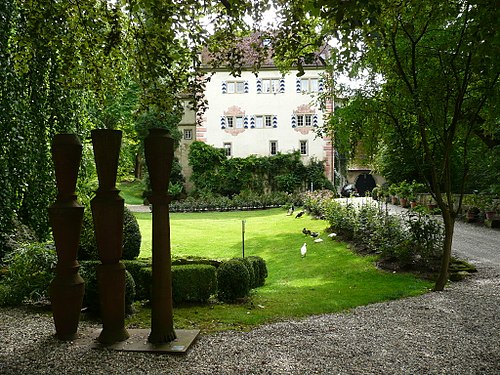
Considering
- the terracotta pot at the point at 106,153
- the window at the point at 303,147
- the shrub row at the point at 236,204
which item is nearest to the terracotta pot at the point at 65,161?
the terracotta pot at the point at 106,153

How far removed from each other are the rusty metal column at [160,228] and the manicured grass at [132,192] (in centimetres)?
3192

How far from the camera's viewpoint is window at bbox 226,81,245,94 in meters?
35.4

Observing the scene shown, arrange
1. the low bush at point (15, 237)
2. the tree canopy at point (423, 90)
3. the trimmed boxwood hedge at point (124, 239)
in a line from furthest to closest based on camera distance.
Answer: the trimmed boxwood hedge at point (124, 239), the low bush at point (15, 237), the tree canopy at point (423, 90)

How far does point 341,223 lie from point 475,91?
730cm

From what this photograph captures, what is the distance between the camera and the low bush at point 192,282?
20.5ft

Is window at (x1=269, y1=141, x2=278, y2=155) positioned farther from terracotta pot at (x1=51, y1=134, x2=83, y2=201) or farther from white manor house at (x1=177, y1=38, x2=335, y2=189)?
terracotta pot at (x1=51, y1=134, x2=83, y2=201)

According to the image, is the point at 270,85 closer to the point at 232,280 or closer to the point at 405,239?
the point at 405,239

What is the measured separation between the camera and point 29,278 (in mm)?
5797

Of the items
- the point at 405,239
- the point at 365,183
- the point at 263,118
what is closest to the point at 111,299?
the point at 405,239

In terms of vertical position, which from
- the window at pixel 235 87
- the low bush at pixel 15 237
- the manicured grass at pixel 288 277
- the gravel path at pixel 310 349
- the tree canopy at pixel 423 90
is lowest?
the manicured grass at pixel 288 277

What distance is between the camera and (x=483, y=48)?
12.5 feet

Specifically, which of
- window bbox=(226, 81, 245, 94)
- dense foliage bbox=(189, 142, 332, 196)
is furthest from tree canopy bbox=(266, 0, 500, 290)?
window bbox=(226, 81, 245, 94)

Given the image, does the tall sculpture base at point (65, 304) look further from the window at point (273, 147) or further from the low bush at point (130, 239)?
the window at point (273, 147)

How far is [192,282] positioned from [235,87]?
30.6 m
